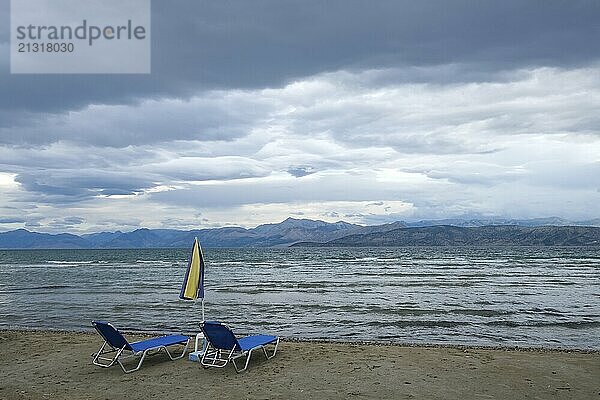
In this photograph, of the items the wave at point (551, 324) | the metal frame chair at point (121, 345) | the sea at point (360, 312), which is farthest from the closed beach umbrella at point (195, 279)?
the wave at point (551, 324)

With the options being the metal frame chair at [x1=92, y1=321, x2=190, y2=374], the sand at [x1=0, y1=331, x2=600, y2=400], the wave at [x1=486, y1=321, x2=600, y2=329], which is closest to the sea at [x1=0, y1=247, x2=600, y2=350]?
the wave at [x1=486, y1=321, x2=600, y2=329]

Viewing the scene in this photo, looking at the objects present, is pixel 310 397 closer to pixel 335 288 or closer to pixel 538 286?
pixel 335 288

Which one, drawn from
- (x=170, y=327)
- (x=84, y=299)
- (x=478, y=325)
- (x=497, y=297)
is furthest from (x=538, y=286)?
(x=84, y=299)

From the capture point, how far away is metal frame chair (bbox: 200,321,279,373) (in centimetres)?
994

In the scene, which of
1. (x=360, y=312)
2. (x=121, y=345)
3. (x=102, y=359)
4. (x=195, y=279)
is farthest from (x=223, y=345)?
(x=360, y=312)

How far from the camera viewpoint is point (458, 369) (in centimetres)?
1010

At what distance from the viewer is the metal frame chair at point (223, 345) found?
9.94 m

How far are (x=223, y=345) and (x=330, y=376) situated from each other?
2122 mm

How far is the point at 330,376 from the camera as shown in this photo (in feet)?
31.6

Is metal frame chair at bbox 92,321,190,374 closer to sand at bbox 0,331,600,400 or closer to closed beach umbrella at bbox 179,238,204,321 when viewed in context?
sand at bbox 0,331,600,400

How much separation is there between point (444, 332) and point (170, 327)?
9.40m

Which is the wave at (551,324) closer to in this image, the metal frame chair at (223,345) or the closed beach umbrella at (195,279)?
the metal frame chair at (223,345)

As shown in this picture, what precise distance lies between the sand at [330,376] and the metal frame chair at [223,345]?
0.22 metres

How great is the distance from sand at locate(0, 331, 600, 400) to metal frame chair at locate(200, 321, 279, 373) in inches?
8.8
